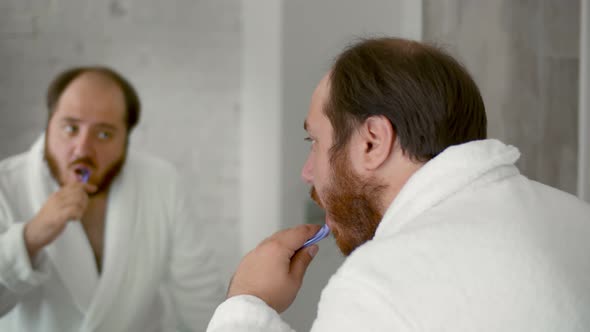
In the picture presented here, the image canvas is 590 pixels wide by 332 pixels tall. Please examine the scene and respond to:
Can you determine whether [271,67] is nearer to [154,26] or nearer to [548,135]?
[154,26]

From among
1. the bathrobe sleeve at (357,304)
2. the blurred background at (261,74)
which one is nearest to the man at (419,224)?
the bathrobe sleeve at (357,304)

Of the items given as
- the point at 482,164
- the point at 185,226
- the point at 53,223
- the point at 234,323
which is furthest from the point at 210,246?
the point at 482,164

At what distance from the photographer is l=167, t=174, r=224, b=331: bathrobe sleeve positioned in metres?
1.37

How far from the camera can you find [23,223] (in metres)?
1.18

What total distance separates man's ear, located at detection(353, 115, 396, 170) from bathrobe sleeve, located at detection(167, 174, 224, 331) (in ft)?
2.06

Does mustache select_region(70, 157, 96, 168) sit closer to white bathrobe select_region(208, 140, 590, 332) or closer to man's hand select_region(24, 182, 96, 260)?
man's hand select_region(24, 182, 96, 260)

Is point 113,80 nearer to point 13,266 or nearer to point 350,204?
point 13,266

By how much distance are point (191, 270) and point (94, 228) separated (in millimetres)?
217

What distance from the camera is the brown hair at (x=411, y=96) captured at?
2.65 ft

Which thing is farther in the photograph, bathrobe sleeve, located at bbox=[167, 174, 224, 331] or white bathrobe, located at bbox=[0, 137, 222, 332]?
bathrobe sleeve, located at bbox=[167, 174, 224, 331]

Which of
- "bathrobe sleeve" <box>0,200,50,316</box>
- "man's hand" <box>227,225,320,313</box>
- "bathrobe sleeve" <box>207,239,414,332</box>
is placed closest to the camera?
"bathrobe sleeve" <box>207,239,414,332</box>

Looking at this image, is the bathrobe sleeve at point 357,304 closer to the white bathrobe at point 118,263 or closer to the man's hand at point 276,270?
the man's hand at point 276,270

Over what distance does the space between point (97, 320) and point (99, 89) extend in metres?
0.42

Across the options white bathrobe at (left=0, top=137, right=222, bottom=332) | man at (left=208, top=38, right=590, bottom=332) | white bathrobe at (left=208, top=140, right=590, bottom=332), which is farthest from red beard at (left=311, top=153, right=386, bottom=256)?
white bathrobe at (left=0, top=137, right=222, bottom=332)
